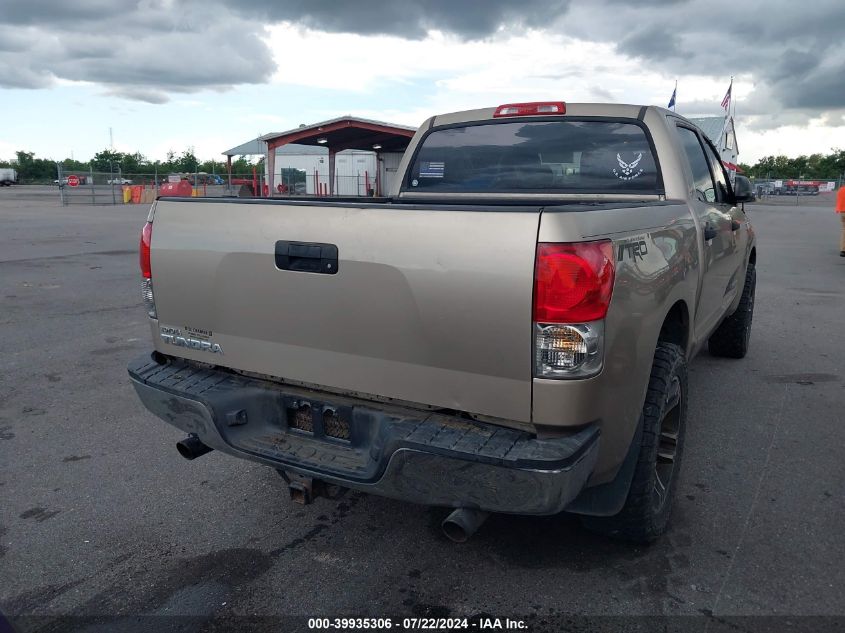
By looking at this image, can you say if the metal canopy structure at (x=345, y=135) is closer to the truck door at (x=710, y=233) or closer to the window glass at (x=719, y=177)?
the window glass at (x=719, y=177)

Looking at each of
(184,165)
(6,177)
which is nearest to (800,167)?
(184,165)

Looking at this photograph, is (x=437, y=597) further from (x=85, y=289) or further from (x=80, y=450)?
(x=85, y=289)

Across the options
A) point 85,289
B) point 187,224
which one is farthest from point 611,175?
point 85,289

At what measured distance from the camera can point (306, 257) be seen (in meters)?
2.64

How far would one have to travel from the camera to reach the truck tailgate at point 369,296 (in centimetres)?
231

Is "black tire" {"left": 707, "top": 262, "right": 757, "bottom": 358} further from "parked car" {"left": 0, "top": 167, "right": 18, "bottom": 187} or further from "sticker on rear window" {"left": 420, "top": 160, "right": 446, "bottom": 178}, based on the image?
"parked car" {"left": 0, "top": 167, "right": 18, "bottom": 187}

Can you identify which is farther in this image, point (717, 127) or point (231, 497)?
point (717, 127)

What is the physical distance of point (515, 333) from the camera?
229 cm

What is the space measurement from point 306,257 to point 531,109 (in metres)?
2.23

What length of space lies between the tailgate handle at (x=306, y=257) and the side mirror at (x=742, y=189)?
3.21m

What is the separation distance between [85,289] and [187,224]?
7.17 metres

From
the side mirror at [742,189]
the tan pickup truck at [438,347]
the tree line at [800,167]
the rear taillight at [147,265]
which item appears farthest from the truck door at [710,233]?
the tree line at [800,167]

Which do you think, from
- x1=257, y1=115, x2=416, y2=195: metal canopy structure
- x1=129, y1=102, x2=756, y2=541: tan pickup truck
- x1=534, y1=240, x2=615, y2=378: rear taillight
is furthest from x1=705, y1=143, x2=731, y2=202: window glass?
x1=257, y1=115, x2=416, y2=195: metal canopy structure

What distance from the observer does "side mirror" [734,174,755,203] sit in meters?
4.62
